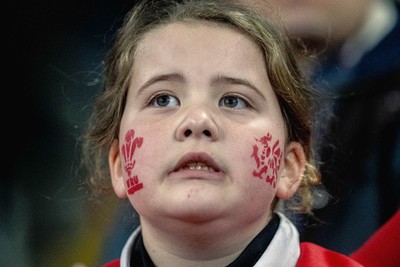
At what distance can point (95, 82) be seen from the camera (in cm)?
191

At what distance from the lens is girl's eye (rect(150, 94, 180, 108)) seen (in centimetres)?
138

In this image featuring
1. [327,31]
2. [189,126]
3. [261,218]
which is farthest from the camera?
[327,31]

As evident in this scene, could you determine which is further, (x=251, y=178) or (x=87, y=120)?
(x=87, y=120)

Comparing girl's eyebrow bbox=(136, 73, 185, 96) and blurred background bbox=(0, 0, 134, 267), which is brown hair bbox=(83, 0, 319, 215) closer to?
girl's eyebrow bbox=(136, 73, 185, 96)

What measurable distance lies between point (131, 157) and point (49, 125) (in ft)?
1.90

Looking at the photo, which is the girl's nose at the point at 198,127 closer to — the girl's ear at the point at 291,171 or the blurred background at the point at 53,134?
the girl's ear at the point at 291,171

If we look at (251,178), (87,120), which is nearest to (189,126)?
(251,178)

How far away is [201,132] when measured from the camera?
130 centimetres

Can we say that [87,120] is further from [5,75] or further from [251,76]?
[251,76]

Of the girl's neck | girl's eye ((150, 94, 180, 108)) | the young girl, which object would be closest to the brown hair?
the young girl

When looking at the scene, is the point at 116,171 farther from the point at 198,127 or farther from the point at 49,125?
the point at 49,125

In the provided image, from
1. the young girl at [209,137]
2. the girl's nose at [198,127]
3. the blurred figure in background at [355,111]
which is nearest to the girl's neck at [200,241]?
the young girl at [209,137]

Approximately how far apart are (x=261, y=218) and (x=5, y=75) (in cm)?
76

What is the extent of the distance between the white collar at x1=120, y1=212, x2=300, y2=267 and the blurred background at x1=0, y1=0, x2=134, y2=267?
0.48 meters
